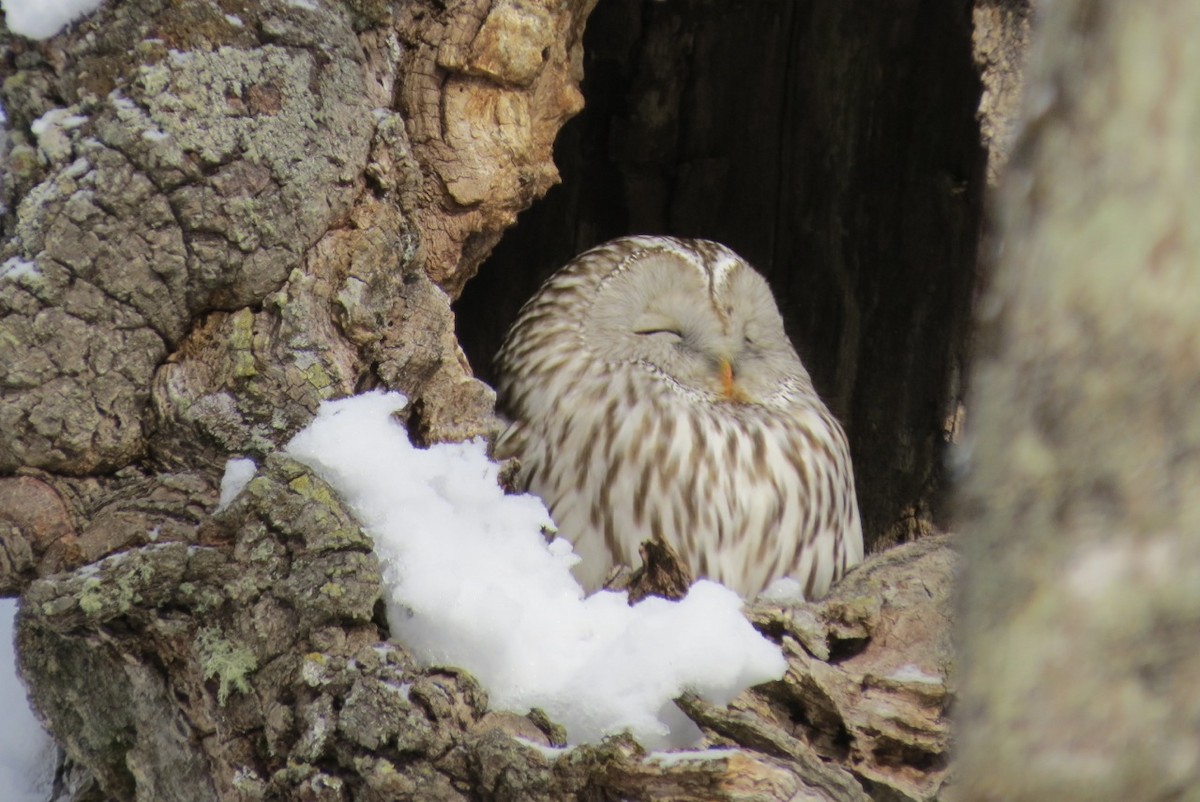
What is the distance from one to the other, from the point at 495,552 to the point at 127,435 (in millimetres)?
710

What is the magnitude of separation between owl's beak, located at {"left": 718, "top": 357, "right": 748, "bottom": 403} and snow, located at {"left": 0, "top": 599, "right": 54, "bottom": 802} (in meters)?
1.80

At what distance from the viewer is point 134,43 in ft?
7.91

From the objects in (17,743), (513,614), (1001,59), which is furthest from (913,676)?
(17,743)

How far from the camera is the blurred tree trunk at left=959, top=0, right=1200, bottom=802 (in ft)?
2.39

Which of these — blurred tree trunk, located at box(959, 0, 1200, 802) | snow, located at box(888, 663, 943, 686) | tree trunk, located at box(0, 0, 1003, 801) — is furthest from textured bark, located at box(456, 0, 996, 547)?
blurred tree trunk, located at box(959, 0, 1200, 802)

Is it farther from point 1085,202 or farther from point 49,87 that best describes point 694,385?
point 1085,202

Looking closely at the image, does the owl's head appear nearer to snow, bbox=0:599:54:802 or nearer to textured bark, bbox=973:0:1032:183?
textured bark, bbox=973:0:1032:183

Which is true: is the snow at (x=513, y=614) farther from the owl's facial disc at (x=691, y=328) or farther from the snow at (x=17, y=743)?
the snow at (x=17, y=743)

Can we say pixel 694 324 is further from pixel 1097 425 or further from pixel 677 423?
pixel 1097 425

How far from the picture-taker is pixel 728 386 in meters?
3.32

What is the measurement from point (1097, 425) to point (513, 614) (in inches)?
65.3

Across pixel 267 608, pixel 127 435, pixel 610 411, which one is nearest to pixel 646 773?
pixel 267 608

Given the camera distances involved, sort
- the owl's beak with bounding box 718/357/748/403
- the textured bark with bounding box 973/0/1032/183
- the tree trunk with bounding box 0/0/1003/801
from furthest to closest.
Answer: the owl's beak with bounding box 718/357/748/403
the textured bark with bounding box 973/0/1032/183
the tree trunk with bounding box 0/0/1003/801

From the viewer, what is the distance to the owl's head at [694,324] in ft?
11.0
